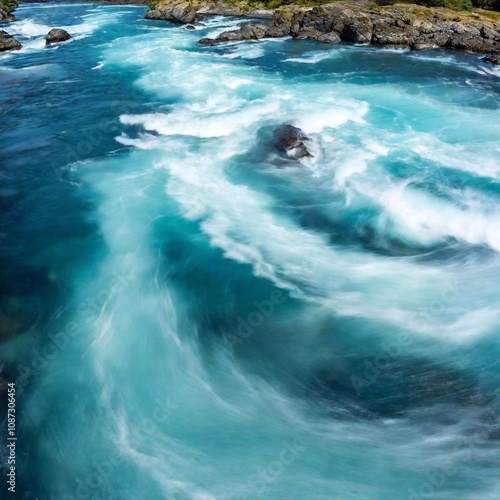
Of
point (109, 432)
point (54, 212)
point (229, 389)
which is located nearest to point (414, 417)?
point (229, 389)

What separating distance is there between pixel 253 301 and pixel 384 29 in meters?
44.3

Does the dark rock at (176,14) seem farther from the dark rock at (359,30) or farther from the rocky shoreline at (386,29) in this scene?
the dark rock at (359,30)

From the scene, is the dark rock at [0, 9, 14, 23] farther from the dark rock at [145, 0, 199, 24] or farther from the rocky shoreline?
the rocky shoreline

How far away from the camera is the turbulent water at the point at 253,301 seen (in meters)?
10.8

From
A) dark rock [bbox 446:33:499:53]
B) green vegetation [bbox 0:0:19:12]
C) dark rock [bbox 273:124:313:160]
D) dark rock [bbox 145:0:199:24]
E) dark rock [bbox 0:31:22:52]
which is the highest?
green vegetation [bbox 0:0:19:12]

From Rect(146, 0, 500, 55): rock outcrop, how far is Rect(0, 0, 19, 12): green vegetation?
167 feet

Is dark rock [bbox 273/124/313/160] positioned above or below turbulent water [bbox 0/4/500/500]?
above

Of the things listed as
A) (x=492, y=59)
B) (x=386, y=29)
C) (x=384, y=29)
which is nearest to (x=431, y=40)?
(x=386, y=29)

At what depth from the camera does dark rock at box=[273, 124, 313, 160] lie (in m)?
23.3

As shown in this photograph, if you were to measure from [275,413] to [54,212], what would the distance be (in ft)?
46.5

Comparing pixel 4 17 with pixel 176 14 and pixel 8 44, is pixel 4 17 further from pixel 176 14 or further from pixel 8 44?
pixel 176 14

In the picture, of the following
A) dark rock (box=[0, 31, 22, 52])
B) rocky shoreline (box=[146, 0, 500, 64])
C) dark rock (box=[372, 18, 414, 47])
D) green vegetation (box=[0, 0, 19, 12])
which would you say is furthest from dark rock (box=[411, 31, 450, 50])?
green vegetation (box=[0, 0, 19, 12])

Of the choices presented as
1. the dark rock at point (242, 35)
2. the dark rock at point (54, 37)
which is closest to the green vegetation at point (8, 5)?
the dark rock at point (54, 37)

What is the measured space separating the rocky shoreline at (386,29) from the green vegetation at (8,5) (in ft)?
165
